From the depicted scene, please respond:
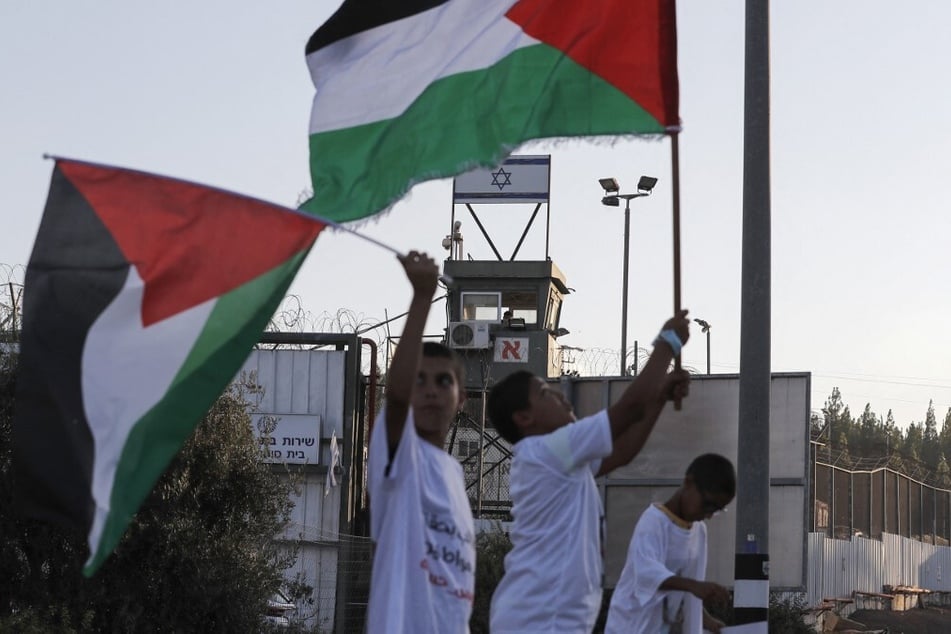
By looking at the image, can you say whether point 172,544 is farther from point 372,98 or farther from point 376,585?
point 376,585

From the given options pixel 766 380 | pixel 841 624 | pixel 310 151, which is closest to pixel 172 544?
pixel 766 380

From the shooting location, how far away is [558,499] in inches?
241

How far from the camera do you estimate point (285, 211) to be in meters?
5.74

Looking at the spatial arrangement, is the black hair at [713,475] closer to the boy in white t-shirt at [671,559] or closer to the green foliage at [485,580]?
the boy in white t-shirt at [671,559]

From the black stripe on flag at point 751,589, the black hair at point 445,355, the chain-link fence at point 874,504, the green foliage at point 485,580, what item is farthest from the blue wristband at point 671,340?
the chain-link fence at point 874,504

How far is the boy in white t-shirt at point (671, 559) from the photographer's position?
27.4 feet

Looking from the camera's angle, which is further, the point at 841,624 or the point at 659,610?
the point at 841,624

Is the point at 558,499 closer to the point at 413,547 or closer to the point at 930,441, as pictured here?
the point at 413,547

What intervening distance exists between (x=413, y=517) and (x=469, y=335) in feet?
108

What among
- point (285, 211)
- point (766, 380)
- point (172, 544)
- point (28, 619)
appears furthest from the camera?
point (172, 544)

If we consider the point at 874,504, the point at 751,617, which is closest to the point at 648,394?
the point at 751,617

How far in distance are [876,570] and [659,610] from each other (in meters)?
34.3

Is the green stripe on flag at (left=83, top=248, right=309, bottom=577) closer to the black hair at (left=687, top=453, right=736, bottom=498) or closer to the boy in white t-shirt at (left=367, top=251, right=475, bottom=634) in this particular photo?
the boy in white t-shirt at (left=367, top=251, right=475, bottom=634)

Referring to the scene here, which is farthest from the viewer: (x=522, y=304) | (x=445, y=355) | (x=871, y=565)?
(x=522, y=304)
